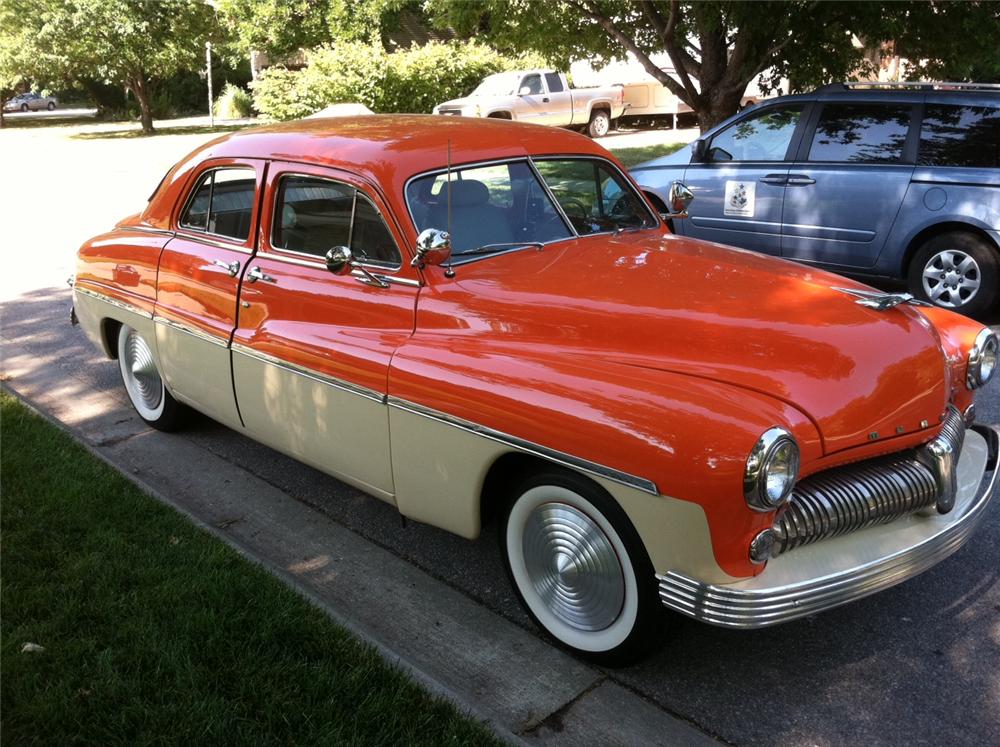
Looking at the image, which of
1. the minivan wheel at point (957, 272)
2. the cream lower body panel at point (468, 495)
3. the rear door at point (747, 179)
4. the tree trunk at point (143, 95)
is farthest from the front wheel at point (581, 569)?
the tree trunk at point (143, 95)

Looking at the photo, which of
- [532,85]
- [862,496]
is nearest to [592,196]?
[862,496]

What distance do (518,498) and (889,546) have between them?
1237mm

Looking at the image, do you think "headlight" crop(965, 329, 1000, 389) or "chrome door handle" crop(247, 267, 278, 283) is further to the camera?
"chrome door handle" crop(247, 267, 278, 283)

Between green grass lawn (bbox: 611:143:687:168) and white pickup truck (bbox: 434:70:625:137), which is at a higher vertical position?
white pickup truck (bbox: 434:70:625:137)

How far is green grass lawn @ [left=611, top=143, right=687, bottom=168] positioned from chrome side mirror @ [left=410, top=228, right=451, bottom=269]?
546 inches

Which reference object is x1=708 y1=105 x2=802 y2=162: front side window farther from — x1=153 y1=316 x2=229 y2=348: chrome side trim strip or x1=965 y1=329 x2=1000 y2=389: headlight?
x1=153 y1=316 x2=229 y2=348: chrome side trim strip

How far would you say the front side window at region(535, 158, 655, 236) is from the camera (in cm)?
417

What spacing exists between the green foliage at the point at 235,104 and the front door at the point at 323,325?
39037 mm

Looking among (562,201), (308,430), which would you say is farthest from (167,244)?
(562,201)

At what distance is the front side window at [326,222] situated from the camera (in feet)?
12.5

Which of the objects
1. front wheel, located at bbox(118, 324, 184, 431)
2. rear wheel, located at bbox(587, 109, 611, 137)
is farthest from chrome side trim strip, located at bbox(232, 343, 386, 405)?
rear wheel, located at bbox(587, 109, 611, 137)

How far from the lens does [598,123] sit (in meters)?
23.9

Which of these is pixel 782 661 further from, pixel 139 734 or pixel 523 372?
→ pixel 139 734

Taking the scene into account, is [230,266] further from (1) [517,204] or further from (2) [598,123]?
(2) [598,123]
